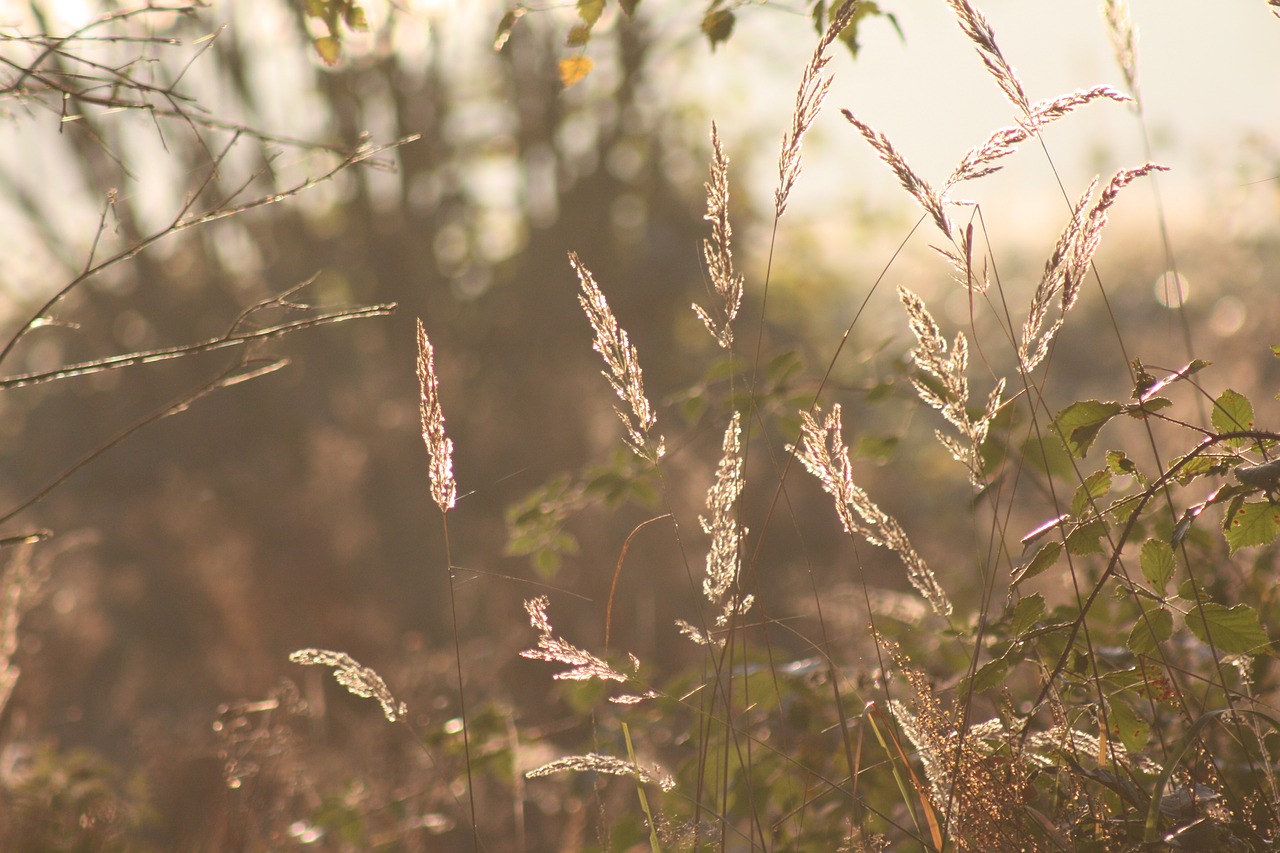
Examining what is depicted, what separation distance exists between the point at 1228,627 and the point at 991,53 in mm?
855

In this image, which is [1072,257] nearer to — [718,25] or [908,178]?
[908,178]

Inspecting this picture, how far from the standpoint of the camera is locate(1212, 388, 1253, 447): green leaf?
1.23 meters

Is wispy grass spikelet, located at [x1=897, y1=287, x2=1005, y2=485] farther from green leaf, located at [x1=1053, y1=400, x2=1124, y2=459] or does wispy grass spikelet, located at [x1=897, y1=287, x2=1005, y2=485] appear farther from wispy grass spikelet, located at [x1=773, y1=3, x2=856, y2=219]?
wispy grass spikelet, located at [x1=773, y1=3, x2=856, y2=219]

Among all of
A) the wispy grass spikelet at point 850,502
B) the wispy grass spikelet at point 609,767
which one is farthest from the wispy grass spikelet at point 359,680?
the wispy grass spikelet at point 850,502

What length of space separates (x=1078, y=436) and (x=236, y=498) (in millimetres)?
8205

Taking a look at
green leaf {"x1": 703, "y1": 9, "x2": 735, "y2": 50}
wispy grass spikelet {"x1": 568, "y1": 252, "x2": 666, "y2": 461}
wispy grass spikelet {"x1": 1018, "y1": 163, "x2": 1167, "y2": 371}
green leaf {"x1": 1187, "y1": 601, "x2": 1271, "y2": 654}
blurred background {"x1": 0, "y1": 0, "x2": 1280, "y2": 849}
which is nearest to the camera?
green leaf {"x1": 1187, "y1": 601, "x2": 1271, "y2": 654}

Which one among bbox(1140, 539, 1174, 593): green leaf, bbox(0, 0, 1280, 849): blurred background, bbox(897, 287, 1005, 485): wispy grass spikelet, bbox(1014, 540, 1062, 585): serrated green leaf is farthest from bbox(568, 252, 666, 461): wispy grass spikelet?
bbox(0, 0, 1280, 849): blurred background

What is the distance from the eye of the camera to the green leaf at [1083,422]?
1232 mm

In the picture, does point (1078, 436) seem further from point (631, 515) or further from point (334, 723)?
point (631, 515)

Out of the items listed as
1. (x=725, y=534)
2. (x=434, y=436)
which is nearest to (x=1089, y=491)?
(x=725, y=534)

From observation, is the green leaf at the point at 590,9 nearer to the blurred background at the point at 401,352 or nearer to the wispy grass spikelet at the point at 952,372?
the wispy grass spikelet at the point at 952,372

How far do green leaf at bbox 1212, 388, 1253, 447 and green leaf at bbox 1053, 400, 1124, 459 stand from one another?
0.42 feet

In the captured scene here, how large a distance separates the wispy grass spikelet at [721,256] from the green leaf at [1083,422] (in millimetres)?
468

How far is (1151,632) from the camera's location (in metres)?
1.18
